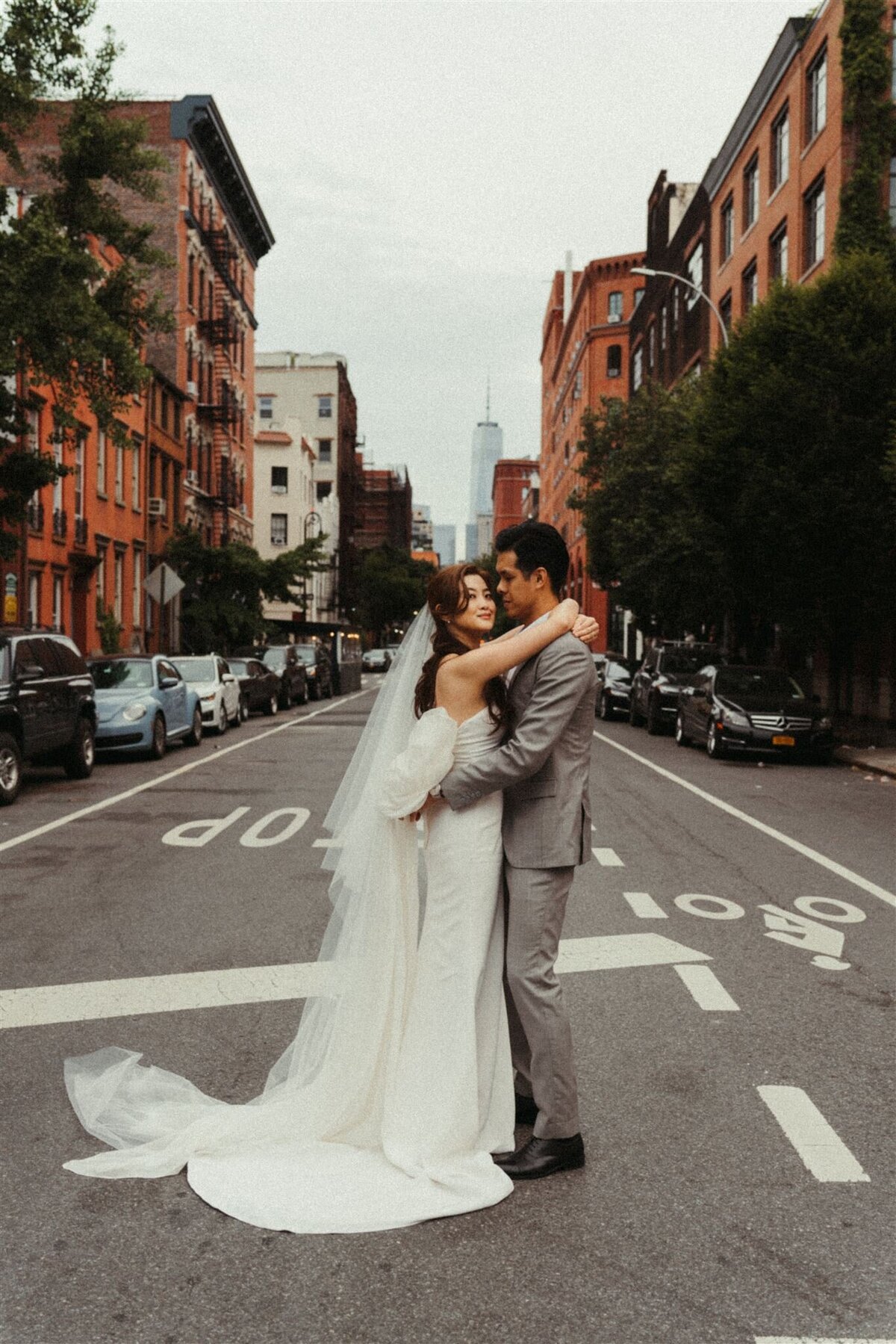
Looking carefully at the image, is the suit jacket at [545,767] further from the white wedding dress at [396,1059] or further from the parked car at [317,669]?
the parked car at [317,669]

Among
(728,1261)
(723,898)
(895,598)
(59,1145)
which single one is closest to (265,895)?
(723,898)

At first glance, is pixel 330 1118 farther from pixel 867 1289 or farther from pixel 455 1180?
pixel 867 1289

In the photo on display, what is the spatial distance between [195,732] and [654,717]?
8.99m

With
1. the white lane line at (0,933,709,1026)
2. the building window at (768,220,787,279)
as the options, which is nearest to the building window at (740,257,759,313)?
the building window at (768,220,787,279)

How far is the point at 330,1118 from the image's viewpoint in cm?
418

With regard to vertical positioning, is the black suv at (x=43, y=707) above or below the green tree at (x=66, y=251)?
below

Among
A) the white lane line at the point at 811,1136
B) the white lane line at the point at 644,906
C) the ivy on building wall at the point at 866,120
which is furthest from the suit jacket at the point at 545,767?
the ivy on building wall at the point at 866,120

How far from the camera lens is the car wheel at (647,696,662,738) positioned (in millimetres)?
25734

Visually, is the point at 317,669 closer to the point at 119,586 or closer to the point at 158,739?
the point at 119,586

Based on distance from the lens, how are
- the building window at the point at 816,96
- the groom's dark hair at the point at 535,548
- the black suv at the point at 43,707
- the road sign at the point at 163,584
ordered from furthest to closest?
the building window at the point at 816,96, the road sign at the point at 163,584, the black suv at the point at 43,707, the groom's dark hair at the point at 535,548

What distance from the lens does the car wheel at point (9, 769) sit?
13805mm

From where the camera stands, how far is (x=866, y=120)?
29062 mm

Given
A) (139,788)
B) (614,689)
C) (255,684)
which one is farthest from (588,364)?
(139,788)

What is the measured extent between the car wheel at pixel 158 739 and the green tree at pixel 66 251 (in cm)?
362
